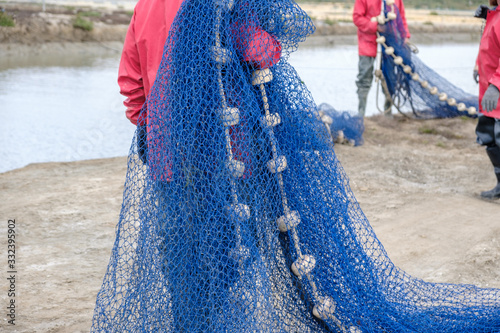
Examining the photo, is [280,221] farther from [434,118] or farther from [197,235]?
[434,118]

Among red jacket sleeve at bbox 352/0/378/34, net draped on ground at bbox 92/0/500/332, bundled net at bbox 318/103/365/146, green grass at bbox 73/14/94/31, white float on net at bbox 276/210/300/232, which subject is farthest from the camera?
green grass at bbox 73/14/94/31

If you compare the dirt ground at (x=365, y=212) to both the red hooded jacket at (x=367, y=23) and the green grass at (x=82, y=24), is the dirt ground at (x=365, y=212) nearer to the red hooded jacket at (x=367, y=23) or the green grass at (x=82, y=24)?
the red hooded jacket at (x=367, y=23)

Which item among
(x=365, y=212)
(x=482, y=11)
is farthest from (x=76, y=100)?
(x=482, y=11)

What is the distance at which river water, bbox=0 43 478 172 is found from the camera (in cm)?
714

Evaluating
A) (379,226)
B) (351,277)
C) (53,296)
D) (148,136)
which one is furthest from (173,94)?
(379,226)

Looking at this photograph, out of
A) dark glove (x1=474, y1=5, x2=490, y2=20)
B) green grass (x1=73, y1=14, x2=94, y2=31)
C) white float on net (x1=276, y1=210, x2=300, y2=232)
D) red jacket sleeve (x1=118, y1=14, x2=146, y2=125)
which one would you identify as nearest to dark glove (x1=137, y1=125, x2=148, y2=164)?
red jacket sleeve (x1=118, y1=14, x2=146, y2=125)

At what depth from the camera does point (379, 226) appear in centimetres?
462

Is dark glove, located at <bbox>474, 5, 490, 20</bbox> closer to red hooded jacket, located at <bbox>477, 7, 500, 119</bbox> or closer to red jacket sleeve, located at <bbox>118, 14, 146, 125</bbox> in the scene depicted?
red hooded jacket, located at <bbox>477, 7, 500, 119</bbox>

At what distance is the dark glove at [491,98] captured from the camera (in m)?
4.58

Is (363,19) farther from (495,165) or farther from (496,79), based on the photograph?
(496,79)

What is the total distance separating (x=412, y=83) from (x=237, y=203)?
21.5 ft

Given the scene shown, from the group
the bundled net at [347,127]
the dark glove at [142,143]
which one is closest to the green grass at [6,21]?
the bundled net at [347,127]

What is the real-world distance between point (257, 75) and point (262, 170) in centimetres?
39

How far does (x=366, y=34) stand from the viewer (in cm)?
780
